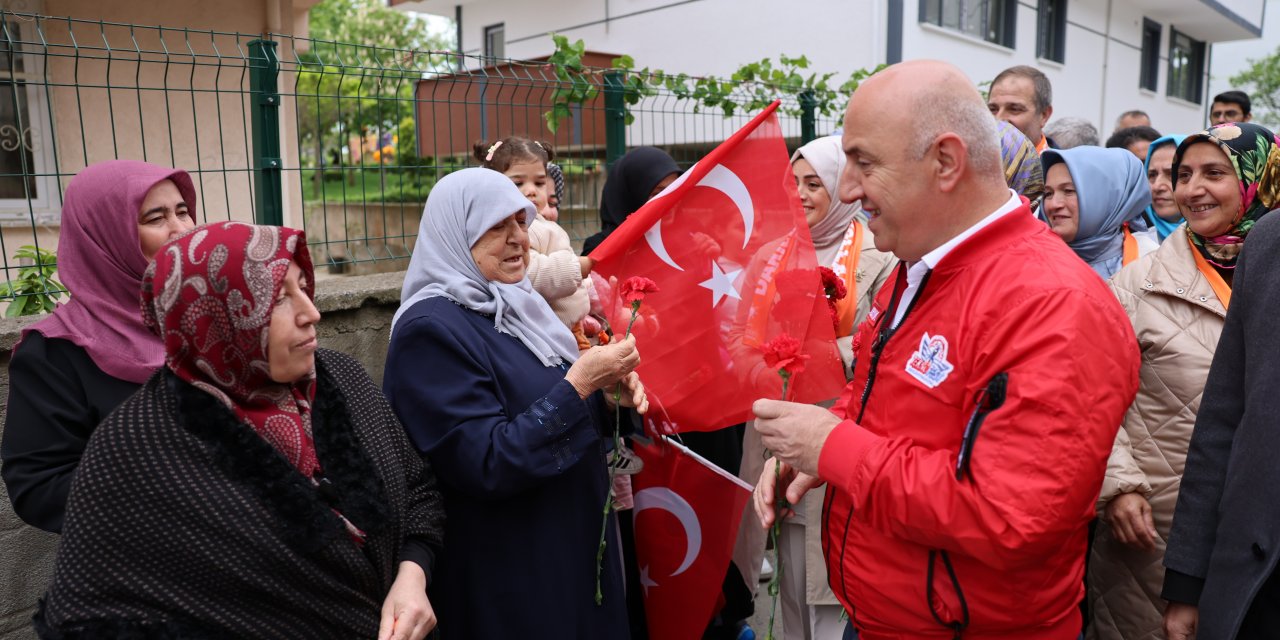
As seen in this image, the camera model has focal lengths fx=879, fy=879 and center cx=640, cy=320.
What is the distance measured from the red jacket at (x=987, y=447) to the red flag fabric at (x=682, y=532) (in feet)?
3.20

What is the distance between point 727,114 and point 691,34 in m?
7.99

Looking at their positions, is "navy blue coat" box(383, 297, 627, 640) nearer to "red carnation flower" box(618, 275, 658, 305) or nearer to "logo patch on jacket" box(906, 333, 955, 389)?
"red carnation flower" box(618, 275, 658, 305)

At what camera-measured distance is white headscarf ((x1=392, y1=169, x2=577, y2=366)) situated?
249 centimetres

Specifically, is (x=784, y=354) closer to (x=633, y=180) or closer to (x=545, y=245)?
(x=545, y=245)

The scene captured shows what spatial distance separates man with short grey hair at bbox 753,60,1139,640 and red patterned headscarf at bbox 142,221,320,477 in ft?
3.46

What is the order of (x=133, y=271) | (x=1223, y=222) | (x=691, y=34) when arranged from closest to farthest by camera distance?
(x=133, y=271) < (x=1223, y=222) < (x=691, y=34)

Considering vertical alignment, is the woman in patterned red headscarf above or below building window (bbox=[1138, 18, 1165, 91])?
below

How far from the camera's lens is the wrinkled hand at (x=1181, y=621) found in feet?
6.56

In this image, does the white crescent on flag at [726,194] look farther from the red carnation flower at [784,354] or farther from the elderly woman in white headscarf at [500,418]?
the red carnation flower at [784,354]

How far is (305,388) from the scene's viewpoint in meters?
2.01

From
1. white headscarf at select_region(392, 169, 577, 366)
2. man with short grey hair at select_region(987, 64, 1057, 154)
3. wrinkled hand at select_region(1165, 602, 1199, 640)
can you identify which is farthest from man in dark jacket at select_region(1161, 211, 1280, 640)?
man with short grey hair at select_region(987, 64, 1057, 154)

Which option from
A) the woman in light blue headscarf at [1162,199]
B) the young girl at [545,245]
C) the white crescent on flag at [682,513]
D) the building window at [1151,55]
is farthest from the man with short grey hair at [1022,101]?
the building window at [1151,55]

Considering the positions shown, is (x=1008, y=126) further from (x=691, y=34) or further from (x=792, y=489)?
(x=691, y=34)

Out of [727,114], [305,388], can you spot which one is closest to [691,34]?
[727,114]
